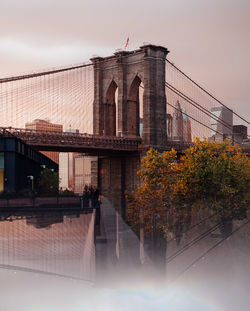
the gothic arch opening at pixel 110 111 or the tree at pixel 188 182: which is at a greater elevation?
the gothic arch opening at pixel 110 111

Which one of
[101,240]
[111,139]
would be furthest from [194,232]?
[111,139]

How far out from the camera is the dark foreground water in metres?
9.51

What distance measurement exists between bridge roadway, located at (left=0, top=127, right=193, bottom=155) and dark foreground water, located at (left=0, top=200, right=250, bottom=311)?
36993mm

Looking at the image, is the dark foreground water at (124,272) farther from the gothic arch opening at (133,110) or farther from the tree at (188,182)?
the gothic arch opening at (133,110)

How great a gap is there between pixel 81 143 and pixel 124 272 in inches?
1894

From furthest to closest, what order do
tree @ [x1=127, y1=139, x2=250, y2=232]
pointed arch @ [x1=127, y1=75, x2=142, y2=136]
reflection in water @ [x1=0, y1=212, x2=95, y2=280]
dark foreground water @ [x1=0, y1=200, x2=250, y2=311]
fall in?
pointed arch @ [x1=127, y1=75, x2=142, y2=136], tree @ [x1=127, y1=139, x2=250, y2=232], reflection in water @ [x1=0, y1=212, x2=95, y2=280], dark foreground water @ [x1=0, y1=200, x2=250, y2=311]

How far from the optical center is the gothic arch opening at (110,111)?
73.2m

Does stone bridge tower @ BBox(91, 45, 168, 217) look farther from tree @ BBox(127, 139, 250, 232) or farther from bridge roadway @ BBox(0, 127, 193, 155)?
tree @ BBox(127, 139, 250, 232)

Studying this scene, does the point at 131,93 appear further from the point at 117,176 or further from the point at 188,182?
the point at 188,182

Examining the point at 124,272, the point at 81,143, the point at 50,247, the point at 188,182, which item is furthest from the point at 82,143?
the point at 124,272

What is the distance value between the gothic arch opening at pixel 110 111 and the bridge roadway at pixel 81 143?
22.7ft

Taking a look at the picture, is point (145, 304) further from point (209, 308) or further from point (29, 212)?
point (29, 212)

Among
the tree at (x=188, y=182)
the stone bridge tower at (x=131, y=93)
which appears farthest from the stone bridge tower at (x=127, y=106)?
the tree at (x=188, y=182)

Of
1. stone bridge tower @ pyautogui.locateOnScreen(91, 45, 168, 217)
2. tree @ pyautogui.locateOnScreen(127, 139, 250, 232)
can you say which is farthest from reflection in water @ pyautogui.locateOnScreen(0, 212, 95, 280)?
stone bridge tower @ pyautogui.locateOnScreen(91, 45, 168, 217)
